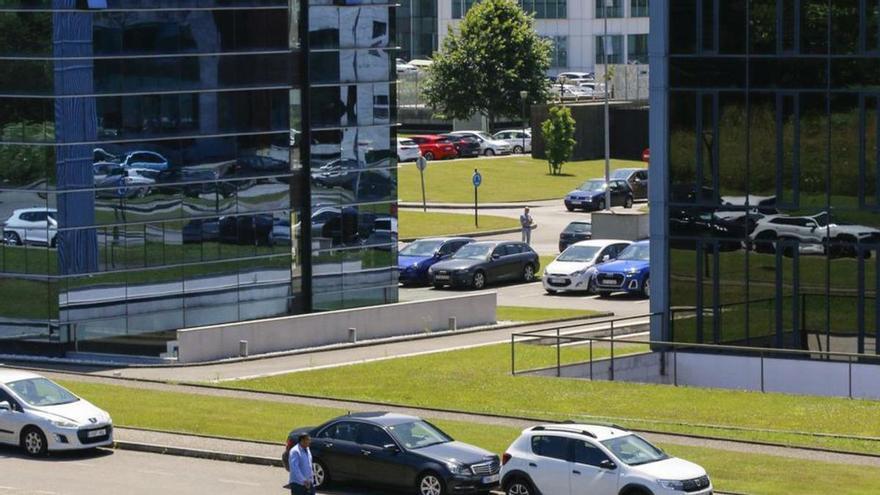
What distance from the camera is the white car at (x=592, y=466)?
26.0 meters

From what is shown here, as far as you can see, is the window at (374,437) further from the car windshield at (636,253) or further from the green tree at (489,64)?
the green tree at (489,64)

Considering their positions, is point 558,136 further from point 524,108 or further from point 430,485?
point 430,485

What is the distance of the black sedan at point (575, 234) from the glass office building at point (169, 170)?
703 inches

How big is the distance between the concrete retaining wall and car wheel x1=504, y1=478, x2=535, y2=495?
15.7m

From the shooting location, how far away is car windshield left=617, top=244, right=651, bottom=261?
5579 cm

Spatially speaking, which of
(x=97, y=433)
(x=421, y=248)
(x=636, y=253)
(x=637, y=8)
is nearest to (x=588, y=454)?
(x=97, y=433)

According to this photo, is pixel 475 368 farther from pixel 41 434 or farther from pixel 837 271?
pixel 41 434

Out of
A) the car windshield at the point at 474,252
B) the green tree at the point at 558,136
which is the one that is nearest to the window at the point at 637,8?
the green tree at the point at 558,136

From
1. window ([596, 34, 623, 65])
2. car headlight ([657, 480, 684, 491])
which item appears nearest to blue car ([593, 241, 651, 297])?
car headlight ([657, 480, 684, 491])

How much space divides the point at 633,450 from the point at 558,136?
6395cm

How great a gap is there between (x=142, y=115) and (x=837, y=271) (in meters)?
15.3

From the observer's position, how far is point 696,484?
26.0 m

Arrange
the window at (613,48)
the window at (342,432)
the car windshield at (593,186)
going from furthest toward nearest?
the window at (613,48) < the car windshield at (593,186) < the window at (342,432)

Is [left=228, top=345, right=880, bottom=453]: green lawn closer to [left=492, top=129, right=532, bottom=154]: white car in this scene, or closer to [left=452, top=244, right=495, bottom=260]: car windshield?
[left=452, top=244, right=495, bottom=260]: car windshield
